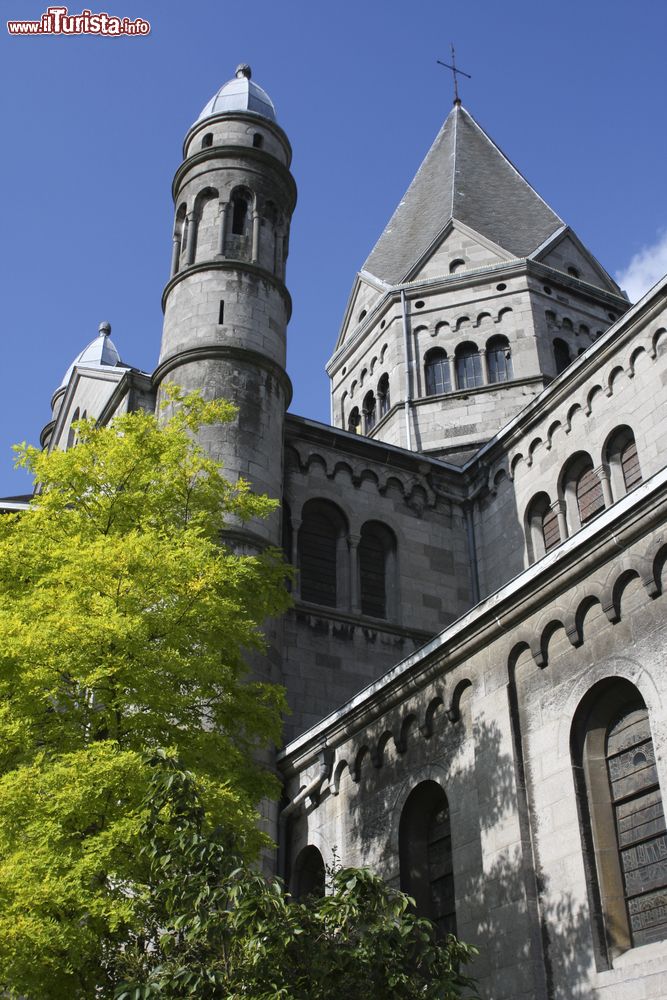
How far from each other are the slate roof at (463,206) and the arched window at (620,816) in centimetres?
2358

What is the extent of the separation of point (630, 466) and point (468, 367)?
12.0m

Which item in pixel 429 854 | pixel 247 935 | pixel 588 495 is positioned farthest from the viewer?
pixel 588 495

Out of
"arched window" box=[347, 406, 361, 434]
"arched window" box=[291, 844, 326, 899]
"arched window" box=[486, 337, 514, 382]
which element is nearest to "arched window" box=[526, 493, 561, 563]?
"arched window" box=[291, 844, 326, 899]

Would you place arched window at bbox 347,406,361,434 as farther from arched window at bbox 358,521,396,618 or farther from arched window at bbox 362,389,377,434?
arched window at bbox 358,521,396,618

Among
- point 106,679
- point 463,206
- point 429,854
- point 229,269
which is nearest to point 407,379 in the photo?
point 463,206

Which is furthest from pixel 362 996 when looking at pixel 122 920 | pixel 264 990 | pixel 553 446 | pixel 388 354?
pixel 388 354

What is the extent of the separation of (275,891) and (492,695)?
206 inches

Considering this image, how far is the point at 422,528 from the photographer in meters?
24.6

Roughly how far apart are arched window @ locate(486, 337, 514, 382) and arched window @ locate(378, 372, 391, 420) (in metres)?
3.32

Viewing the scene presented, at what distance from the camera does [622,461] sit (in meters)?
20.8

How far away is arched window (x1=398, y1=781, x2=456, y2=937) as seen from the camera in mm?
14539

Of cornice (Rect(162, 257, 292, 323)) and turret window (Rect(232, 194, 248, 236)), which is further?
turret window (Rect(232, 194, 248, 236))

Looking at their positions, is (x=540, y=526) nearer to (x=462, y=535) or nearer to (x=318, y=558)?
(x=462, y=535)

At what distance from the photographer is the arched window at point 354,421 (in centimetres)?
3481
